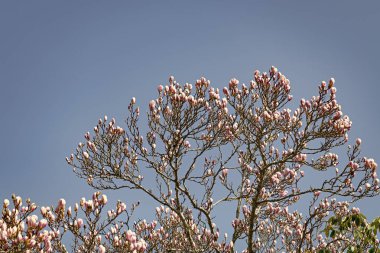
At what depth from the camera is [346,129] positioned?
9789mm

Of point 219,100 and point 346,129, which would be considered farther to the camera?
point 219,100

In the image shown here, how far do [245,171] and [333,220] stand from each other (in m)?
7.55

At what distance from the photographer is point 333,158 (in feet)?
34.3

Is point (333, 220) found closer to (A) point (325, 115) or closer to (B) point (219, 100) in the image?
(A) point (325, 115)

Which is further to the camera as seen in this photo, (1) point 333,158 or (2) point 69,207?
(1) point 333,158

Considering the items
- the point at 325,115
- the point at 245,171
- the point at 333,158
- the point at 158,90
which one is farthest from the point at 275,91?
the point at 245,171

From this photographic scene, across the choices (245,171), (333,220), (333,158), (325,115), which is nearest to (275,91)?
(325,115)

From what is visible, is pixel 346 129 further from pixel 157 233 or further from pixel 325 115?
pixel 157 233

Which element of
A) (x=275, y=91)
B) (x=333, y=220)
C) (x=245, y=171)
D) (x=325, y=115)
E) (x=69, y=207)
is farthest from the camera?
(x=245, y=171)

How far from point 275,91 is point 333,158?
7.79 ft

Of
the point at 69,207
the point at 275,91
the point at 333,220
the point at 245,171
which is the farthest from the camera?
the point at 245,171

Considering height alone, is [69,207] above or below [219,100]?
below

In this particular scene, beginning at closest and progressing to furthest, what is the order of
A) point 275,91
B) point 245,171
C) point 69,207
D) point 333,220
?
point 333,220 < point 69,207 < point 275,91 < point 245,171

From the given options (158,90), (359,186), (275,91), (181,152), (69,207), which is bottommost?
(69,207)
